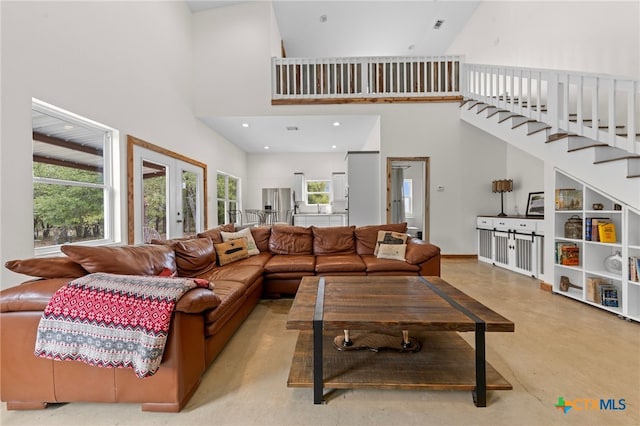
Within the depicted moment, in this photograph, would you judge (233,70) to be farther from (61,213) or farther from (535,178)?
(535,178)

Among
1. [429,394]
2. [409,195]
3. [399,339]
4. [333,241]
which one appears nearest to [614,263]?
[399,339]

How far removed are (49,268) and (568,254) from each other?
4995mm

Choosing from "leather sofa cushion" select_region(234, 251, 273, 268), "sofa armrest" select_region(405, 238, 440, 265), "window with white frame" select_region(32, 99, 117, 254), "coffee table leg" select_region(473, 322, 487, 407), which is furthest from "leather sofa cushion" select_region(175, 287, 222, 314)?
"sofa armrest" select_region(405, 238, 440, 265)

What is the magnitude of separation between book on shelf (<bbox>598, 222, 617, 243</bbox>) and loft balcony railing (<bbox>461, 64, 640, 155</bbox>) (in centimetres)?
80

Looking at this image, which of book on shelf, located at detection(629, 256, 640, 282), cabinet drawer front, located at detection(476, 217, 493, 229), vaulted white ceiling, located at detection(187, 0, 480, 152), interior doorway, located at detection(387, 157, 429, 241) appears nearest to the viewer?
book on shelf, located at detection(629, 256, 640, 282)

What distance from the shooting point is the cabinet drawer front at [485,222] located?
208 inches

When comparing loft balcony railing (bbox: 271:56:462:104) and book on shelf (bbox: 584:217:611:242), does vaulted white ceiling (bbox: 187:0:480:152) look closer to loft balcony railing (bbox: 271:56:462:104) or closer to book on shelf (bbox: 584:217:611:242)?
loft balcony railing (bbox: 271:56:462:104)

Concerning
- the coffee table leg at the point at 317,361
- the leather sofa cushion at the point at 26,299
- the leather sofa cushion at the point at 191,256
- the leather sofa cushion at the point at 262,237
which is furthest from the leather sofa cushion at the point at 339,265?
the leather sofa cushion at the point at 26,299

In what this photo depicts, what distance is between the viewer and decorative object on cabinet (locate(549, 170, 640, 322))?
278 centimetres

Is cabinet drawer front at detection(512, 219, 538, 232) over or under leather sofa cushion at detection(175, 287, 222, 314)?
over

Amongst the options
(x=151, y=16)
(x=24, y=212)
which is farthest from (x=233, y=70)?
(x=24, y=212)

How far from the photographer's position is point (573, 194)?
11.4 feet

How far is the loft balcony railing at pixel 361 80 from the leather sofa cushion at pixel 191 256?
3545 millimetres

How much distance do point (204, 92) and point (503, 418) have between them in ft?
20.2
